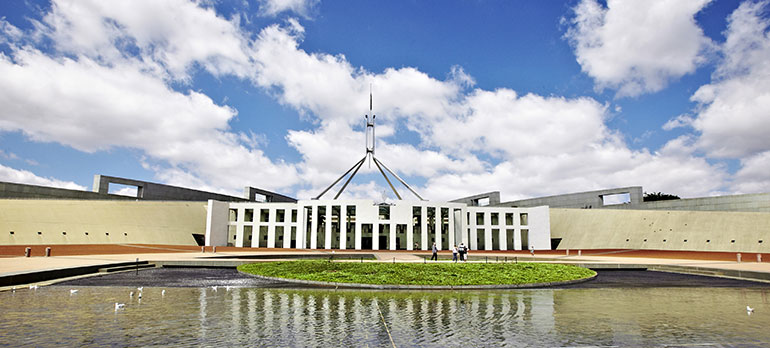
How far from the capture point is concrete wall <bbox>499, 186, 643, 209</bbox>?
184 ft

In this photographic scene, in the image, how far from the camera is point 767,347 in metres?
6.65

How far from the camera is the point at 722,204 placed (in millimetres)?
48719

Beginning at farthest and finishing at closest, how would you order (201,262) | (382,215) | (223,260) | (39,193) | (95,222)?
(39,193) < (382,215) < (95,222) < (223,260) < (201,262)

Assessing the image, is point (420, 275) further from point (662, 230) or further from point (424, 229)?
point (662, 230)

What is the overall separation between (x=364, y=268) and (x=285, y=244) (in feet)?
104

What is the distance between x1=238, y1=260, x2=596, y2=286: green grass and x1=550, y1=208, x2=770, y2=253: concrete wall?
34.0 metres

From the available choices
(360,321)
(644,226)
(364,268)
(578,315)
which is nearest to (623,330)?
(578,315)

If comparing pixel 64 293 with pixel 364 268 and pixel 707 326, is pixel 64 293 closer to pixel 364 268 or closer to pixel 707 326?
pixel 364 268

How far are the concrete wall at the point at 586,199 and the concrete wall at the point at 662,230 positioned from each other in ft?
30.7

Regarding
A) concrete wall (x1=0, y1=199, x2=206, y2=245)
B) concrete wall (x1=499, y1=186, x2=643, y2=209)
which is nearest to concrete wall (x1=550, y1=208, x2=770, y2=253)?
concrete wall (x1=499, y1=186, x2=643, y2=209)

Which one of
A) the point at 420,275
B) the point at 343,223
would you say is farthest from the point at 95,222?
the point at 420,275

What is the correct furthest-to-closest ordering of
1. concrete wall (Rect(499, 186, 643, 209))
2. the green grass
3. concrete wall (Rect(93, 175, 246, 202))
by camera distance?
concrete wall (Rect(499, 186, 643, 209)), concrete wall (Rect(93, 175, 246, 202)), the green grass

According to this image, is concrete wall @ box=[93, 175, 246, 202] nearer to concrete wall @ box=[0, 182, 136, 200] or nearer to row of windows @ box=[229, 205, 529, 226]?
concrete wall @ box=[0, 182, 136, 200]

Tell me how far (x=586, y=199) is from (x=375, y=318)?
6085cm
